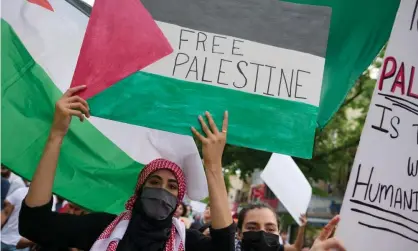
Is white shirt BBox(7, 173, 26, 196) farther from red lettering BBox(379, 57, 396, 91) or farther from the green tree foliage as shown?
the green tree foliage

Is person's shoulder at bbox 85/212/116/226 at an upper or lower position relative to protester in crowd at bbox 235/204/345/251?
lower

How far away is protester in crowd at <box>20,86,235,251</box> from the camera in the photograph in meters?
2.57

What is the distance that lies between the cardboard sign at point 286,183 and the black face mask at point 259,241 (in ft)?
7.00

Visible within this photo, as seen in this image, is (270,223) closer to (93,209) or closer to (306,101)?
(306,101)

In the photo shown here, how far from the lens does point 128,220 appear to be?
9.16ft

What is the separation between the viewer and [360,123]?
52.8 ft

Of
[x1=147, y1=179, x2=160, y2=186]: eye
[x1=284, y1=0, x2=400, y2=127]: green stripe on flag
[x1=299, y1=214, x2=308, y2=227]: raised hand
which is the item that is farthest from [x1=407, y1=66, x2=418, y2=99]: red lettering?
[x1=299, y1=214, x2=308, y2=227]: raised hand

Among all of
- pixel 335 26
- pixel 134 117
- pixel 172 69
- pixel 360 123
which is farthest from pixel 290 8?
pixel 360 123

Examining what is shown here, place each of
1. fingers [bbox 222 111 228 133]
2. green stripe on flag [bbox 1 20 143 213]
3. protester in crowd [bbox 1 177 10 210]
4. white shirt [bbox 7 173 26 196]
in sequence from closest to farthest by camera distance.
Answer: fingers [bbox 222 111 228 133] → green stripe on flag [bbox 1 20 143 213] → protester in crowd [bbox 1 177 10 210] → white shirt [bbox 7 173 26 196]

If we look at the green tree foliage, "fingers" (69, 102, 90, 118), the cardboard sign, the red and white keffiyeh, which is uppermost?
the green tree foliage

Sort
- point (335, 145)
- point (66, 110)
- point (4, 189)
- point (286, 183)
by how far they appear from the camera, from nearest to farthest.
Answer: point (66, 110)
point (286, 183)
point (4, 189)
point (335, 145)

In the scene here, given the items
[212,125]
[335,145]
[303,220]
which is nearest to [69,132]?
[212,125]

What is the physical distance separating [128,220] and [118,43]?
0.89 meters

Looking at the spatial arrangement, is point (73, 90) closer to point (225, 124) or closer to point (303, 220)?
point (225, 124)
